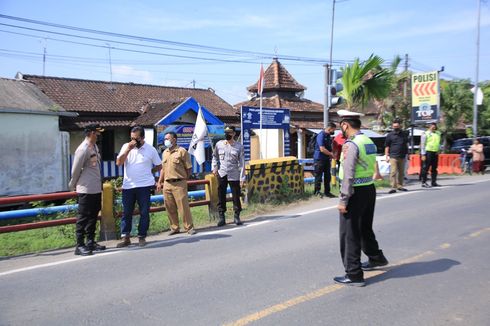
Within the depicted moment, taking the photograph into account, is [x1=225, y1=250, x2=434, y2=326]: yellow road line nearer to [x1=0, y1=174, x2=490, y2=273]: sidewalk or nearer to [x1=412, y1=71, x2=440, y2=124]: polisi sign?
[x1=0, y1=174, x2=490, y2=273]: sidewalk

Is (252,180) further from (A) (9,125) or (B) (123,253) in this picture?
(A) (9,125)

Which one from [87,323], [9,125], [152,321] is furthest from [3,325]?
[9,125]

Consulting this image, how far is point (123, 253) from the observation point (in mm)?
6922

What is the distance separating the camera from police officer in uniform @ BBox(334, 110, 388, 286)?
5102mm

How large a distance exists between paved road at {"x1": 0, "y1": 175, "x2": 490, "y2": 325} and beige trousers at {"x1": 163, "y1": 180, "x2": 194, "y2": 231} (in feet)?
1.29

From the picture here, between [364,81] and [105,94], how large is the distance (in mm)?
13810

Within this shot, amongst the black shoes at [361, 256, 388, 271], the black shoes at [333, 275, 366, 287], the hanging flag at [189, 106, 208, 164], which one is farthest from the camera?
the hanging flag at [189, 106, 208, 164]

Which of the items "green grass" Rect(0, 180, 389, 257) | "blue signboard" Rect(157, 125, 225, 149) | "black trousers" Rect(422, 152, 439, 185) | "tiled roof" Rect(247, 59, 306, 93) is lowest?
"green grass" Rect(0, 180, 389, 257)

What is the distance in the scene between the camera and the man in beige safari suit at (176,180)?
8.23 metres

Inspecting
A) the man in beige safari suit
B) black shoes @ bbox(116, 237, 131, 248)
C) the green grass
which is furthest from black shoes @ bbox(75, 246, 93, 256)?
the man in beige safari suit

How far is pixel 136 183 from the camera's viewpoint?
743 centimetres

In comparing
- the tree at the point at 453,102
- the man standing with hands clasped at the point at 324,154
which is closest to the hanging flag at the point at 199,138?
the man standing with hands clasped at the point at 324,154

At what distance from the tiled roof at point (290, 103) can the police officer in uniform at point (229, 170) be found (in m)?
18.6

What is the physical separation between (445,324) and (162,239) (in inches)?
195
